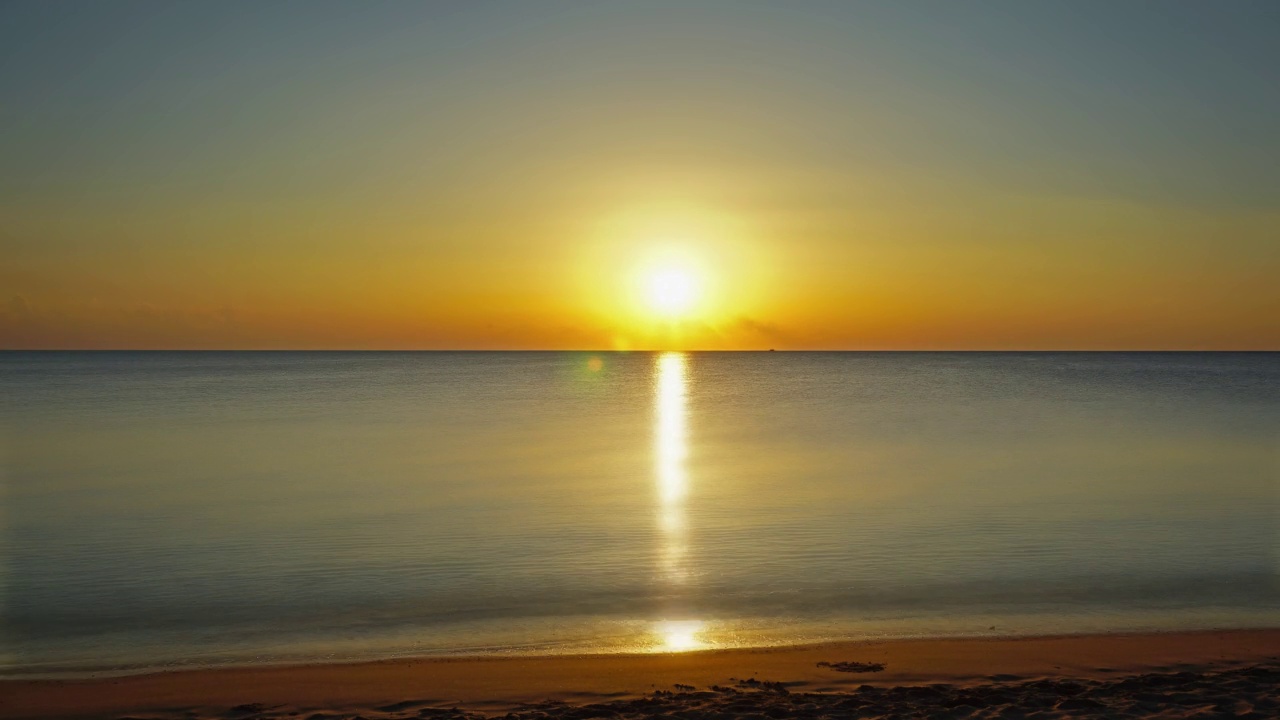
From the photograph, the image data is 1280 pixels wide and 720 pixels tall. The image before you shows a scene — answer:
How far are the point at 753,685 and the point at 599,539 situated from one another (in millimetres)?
8192

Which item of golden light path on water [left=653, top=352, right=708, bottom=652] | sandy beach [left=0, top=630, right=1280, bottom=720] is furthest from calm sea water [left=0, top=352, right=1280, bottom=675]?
sandy beach [left=0, top=630, right=1280, bottom=720]

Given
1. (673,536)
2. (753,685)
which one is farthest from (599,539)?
(753,685)

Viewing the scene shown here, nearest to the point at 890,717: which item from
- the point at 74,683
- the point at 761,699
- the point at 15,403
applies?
the point at 761,699

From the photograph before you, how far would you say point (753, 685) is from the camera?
27.9 feet

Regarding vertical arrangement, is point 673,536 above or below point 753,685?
above

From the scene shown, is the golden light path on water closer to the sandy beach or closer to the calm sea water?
the calm sea water

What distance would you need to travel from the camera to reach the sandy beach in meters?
7.85

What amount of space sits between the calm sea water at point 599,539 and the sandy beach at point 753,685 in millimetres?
739

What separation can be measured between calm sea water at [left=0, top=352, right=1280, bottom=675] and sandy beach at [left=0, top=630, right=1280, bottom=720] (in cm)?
74

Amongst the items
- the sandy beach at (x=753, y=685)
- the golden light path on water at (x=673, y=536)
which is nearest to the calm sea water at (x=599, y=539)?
the golden light path on water at (x=673, y=536)

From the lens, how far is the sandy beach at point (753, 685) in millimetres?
7848

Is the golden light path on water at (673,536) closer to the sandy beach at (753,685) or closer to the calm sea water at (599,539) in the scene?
the calm sea water at (599,539)

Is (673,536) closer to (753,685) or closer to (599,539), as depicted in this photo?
(599,539)

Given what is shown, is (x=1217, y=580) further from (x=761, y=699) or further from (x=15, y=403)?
(x=15, y=403)
